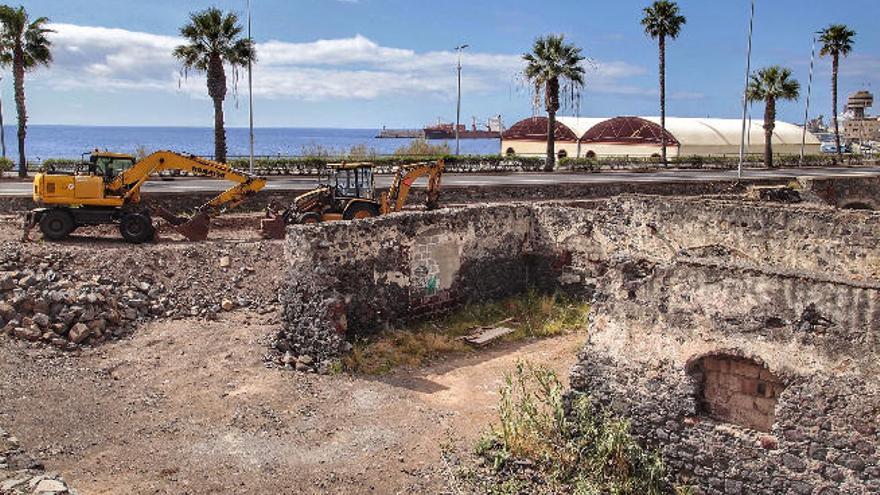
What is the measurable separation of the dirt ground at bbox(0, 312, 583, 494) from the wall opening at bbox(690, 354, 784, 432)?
143 inches

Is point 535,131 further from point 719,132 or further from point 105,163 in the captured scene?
point 105,163

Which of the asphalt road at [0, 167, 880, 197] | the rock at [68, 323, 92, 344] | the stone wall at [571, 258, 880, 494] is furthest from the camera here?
the asphalt road at [0, 167, 880, 197]

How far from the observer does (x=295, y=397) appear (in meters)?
13.3

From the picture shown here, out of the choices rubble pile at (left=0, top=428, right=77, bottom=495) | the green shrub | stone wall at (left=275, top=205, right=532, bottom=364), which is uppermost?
stone wall at (left=275, top=205, right=532, bottom=364)

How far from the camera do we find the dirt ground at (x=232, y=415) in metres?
10.7

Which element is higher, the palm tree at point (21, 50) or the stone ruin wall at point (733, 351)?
the palm tree at point (21, 50)

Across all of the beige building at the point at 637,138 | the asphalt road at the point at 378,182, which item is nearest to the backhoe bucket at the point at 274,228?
the asphalt road at the point at 378,182

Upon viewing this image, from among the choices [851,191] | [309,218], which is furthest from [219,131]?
[851,191]

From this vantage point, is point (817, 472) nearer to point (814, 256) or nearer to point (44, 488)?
point (814, 256)

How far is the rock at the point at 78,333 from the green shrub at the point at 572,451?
29.8 feet

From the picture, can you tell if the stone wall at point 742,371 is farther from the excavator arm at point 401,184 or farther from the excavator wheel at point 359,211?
the excavator arm at point 401,184

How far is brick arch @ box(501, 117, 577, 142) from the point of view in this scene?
67.4m

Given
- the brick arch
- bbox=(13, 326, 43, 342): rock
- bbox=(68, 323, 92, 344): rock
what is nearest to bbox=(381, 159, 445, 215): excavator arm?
bbox=(68, 323, 92, 344): rock

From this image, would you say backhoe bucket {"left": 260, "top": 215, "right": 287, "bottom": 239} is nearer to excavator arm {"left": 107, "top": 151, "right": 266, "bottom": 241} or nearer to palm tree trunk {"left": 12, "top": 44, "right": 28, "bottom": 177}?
excavator arm {"left": 107, "top": 151, "right": 266, "bottom": 241}
